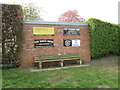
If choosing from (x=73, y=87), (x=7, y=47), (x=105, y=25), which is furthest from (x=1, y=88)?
(x=105, y=25)

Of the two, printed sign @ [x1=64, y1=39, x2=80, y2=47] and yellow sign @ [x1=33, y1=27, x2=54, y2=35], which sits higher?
yellow sign @ [x1=33, y1=27, x2=54, y2=35]

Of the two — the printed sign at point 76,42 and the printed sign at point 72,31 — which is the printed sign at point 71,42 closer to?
the printed sign at point 76,42

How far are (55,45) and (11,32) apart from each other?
283cm

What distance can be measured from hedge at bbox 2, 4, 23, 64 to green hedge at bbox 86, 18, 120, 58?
16.4 feet

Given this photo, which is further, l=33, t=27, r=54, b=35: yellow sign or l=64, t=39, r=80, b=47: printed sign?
l=64, t=39, r=80, b=47: printed sign

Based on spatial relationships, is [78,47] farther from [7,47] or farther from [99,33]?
[7,47]

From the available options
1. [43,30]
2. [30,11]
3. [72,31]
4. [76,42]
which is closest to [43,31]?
[43,30]

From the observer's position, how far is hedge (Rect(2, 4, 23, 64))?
5.63 m

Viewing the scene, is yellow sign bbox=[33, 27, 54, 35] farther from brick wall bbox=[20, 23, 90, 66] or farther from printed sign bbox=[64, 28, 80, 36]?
printed sign bbox=[64, 28, 80, 36]

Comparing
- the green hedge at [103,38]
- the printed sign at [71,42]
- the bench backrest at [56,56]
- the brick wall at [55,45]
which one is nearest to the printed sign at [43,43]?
the brick wall at [55,45]

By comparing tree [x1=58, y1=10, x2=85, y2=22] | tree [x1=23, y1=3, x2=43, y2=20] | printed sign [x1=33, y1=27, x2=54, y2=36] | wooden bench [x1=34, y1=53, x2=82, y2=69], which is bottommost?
wooden bench [x1=34, y1=53, x2=82, y2=69]

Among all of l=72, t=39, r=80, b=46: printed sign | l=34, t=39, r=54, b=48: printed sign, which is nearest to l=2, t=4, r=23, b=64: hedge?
l=34, t=39, r=54, b=48: printed sign

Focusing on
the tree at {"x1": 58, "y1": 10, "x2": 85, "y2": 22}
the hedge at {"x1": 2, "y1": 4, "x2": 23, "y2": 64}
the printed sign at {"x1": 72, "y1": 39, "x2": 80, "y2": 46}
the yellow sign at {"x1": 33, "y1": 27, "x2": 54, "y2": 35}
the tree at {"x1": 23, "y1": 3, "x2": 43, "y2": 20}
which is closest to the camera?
the hedge at {"x1": 2, "y1": 4, "x2": 23, "y2": 64}

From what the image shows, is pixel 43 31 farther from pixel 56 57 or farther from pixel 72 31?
pixel 72 31
